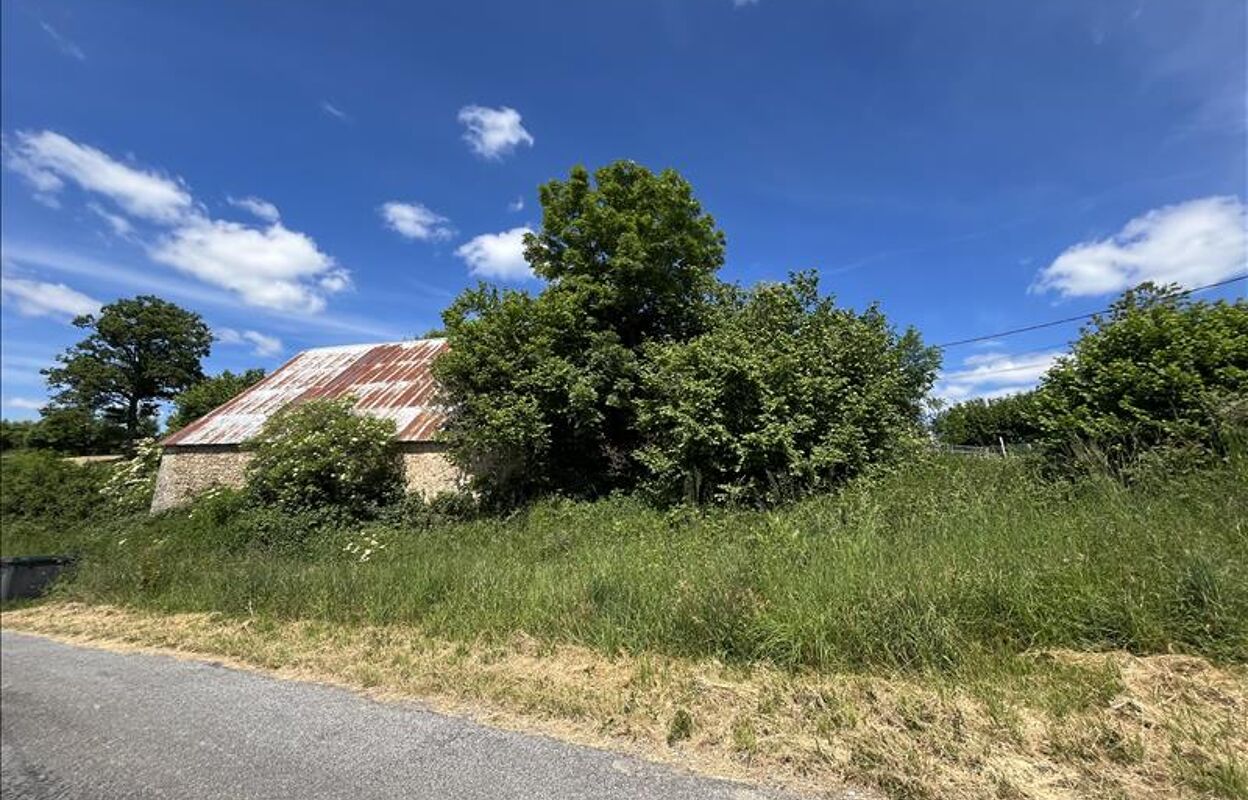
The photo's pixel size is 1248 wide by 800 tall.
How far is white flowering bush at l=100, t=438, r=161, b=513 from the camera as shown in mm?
19688

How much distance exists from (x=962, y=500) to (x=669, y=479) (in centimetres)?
537

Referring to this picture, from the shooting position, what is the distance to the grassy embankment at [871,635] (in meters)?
3.18

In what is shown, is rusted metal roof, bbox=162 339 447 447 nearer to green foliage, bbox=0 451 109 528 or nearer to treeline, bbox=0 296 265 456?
green foliage, bbox=0 451 109 528

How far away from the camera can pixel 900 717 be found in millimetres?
3494

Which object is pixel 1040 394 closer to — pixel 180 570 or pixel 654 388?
pixel 654 388

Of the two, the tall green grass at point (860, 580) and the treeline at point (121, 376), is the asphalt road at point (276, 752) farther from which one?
the treeline at point (121, 376)

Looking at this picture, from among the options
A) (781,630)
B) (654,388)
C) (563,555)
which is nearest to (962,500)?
(781,630)

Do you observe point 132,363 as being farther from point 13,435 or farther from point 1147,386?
point 1147,386

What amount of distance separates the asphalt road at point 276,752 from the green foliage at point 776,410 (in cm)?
637

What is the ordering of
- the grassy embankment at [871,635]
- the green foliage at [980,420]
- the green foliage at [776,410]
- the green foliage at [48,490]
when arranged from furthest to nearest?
1. the green foliage at [980,420]
2. the green foliage at [48,490]
3. the green foliage at [776,410]
4. the grassy embankment at [871,635]

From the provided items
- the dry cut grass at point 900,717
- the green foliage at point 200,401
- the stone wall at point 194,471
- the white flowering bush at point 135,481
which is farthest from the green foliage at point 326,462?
the green foliage at point 200,401

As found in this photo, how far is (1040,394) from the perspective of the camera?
801 cm

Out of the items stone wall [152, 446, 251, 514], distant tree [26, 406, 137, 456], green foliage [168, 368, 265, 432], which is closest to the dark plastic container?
stone wall [152, 446, 251, 514]

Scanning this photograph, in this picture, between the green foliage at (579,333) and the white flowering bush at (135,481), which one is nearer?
the green foliage at (579,333)
